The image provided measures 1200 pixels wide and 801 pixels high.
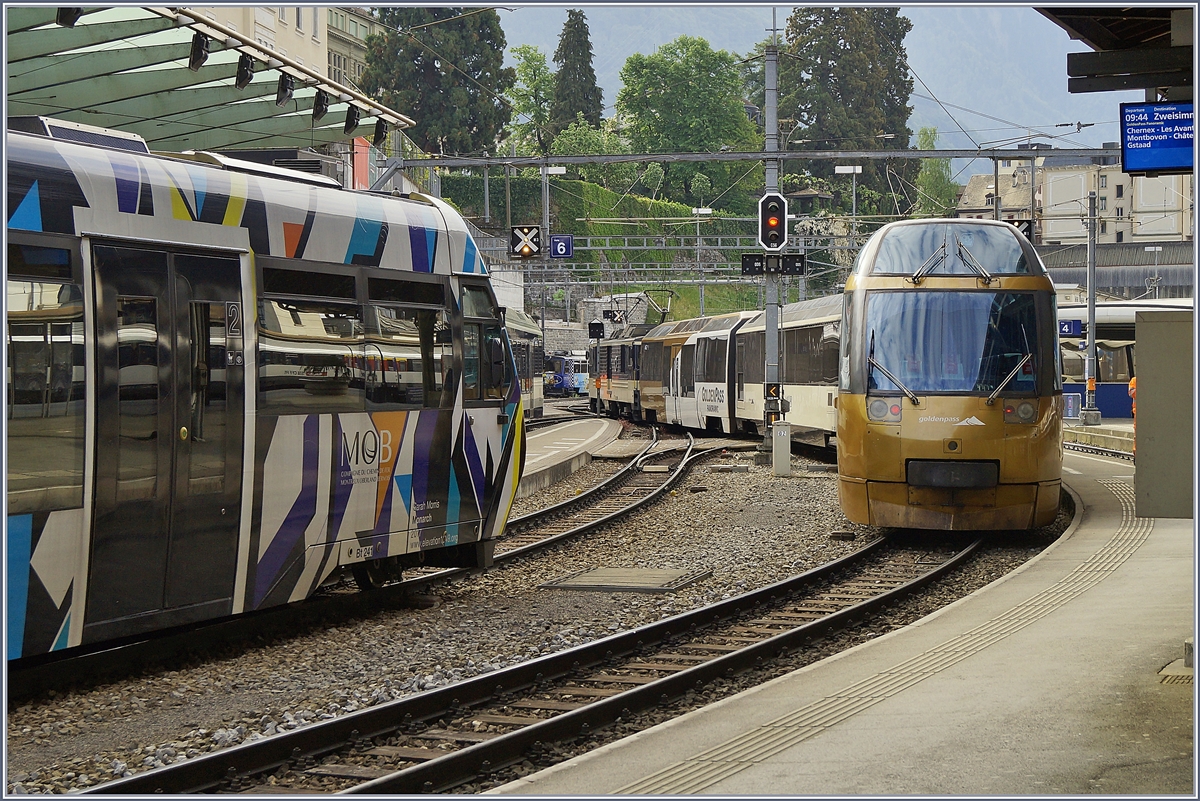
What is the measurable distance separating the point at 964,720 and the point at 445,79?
7500cm

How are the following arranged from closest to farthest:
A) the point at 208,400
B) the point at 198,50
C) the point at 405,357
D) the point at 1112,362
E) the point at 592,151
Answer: the point at 208,400 → the point at 405,357 → the point at 198,50 → the point at 1112,362 → the point at 592,151

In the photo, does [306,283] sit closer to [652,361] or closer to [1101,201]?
[652,361]

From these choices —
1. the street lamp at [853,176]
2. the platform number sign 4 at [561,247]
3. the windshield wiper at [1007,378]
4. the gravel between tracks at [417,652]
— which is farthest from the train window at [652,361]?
the windshield wiper at [1007,378]

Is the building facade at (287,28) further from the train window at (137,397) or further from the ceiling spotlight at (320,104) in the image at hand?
the train window at (137,397)

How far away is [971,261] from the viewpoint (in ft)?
48.0

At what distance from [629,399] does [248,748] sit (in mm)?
40086

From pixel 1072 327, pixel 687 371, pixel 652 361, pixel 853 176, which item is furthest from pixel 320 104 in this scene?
pixel 853 176

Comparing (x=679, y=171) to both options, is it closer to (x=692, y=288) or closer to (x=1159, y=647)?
(x=692, y=288)

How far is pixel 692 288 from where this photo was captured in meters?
90.6

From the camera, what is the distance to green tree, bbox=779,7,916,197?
303 ft

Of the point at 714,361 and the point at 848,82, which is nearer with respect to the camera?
the point at 714,361

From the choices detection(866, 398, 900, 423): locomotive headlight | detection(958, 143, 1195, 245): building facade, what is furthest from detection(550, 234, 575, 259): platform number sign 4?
detection(958, 143, 1195, 245): building facade

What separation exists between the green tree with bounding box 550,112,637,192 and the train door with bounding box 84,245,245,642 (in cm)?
7590

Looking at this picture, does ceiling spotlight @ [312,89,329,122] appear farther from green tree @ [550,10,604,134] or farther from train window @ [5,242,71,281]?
green tree @ [550,10,604,134]
